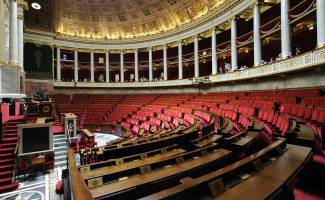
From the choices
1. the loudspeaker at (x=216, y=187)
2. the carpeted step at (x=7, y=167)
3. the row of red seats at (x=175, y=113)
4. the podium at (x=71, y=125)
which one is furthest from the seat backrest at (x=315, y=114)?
the podium at (x=71, y=125)

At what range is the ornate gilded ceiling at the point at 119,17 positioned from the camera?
A: 71.3ft

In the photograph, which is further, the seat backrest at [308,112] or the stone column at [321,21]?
the stone column at [321,21]

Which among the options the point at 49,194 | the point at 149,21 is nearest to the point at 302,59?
the point at 49,194

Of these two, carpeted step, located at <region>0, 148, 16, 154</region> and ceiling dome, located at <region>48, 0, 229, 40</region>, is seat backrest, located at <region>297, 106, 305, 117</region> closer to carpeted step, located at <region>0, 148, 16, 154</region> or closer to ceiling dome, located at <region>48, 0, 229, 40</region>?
carpeted step, located at <region>0, 148, 16, 154</region>

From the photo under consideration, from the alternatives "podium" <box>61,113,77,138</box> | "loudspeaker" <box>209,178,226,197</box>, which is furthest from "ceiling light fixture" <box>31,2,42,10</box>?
"loudspeaker" <box>209,178,226,197</box>

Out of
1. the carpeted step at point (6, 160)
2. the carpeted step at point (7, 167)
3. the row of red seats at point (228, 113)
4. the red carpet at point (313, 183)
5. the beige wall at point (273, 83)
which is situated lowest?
the carpeted step at point (7, 167)

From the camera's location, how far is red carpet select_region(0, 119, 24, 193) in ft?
20.1

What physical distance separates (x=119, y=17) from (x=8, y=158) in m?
22.5

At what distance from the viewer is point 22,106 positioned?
36.4ft

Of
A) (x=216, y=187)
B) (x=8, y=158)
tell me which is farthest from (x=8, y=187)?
(x=216, y=187)

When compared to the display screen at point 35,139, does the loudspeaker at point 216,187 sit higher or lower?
higher

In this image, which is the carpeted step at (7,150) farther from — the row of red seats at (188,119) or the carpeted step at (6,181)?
the row of red seats at (188,119)

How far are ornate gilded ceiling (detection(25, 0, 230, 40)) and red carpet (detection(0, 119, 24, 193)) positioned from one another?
58.3 feet

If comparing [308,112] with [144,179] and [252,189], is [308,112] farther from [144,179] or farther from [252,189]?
[144,179]
